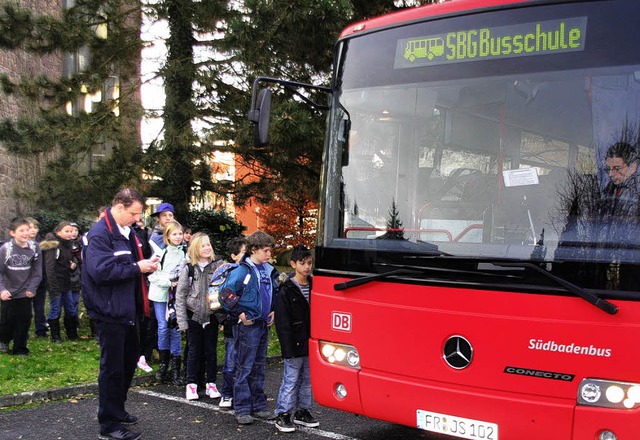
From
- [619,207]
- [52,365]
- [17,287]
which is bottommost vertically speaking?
[52,365]

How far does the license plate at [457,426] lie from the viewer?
14.2 feet

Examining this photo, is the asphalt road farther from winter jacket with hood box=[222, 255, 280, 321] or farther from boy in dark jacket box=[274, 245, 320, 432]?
winter jacket with hood box=[222, 255, 280, 321]

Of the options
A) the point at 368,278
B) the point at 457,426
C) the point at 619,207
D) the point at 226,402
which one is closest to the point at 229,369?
the point at 226,402

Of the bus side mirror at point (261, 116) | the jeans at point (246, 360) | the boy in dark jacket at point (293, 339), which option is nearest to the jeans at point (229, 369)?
the jeans at point (246, 360)

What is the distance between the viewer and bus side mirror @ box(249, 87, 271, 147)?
17.6 ft

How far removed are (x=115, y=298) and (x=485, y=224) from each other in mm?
2930

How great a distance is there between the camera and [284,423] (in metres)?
6.09

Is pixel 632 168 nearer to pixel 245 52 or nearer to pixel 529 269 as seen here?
pixel 529 269

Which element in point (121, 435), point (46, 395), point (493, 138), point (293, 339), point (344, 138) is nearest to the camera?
point (493, 138)

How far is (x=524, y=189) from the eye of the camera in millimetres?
4457

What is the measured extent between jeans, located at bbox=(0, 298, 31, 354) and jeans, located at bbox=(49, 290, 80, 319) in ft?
2.48

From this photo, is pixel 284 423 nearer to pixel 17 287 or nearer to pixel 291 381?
pixel 291 381

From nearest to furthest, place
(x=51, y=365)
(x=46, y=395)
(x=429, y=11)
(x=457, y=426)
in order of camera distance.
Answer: (x=457, y=426) → (x=429, y=11) → (x=46, y=395) → (x=51, y=365)

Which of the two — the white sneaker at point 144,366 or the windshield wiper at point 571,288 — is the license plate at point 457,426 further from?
the white sneaker at point 144,366
